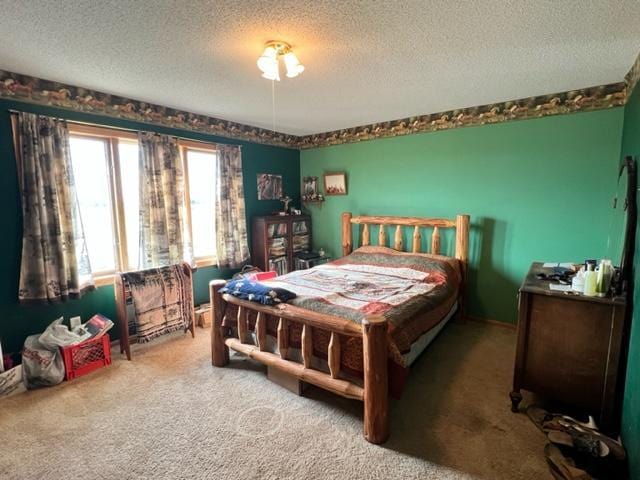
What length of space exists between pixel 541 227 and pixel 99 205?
14.8 ft

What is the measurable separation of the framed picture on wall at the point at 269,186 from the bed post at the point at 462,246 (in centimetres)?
263

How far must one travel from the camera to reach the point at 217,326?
2.71m

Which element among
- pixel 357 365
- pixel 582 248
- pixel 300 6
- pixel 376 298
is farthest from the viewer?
pixel 582 248

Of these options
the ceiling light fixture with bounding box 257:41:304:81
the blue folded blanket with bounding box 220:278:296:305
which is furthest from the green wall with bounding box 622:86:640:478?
the ceiling light fixture with bounding box 257:41:304:81

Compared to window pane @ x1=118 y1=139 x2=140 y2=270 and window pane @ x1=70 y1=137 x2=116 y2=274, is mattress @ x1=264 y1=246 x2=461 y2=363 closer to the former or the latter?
window pane @ x1=118 y1=139 x2=140 y2=270

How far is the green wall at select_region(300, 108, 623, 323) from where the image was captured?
292 cm

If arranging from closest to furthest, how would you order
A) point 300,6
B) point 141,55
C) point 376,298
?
point 300,6
point 141,55
point 376,298

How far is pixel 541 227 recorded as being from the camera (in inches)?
126

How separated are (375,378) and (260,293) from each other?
1.07 metres

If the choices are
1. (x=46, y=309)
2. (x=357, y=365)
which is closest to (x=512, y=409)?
(x=357, y=365)

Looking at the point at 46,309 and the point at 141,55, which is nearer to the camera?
the point at 141,55

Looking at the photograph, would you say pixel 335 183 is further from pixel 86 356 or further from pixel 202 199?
pixel 86 356

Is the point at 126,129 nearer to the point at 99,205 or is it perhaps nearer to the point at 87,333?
the point at 99,205

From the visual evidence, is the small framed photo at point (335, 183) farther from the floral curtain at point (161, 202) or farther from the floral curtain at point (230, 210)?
the floral curtain at point (161, 202)
